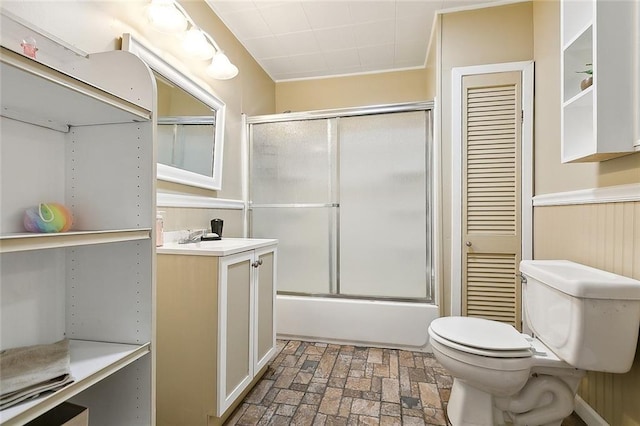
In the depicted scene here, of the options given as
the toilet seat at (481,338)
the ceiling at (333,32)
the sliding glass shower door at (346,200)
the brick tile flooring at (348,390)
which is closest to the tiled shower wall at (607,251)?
the brick tile flooring at (348,390)

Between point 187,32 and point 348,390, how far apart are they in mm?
2250

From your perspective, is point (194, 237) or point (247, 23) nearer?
point (194, 237)

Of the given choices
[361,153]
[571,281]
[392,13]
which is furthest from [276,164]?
[571,281]

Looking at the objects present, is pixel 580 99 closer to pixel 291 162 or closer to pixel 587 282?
pixel 587 282

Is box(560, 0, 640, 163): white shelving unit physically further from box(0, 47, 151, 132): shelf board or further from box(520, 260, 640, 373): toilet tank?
box(0, 47, 151, 132): shelf board

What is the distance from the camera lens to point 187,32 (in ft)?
5.88

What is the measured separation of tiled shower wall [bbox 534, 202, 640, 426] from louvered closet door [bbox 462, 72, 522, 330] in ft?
1.19

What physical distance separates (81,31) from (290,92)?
2.29 metres

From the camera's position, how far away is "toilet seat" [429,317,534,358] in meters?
1.29

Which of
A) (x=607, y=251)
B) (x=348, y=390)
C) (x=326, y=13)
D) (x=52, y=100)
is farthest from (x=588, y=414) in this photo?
(x=326, y=13)

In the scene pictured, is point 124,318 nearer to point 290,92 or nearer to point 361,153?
point 361,153

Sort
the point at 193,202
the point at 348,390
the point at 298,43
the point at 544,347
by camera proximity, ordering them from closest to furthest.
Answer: the point at 544,347, the point at 348,390, the point at 193,202, the point at 298,43

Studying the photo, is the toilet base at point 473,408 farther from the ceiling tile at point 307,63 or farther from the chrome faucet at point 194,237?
the ceiling tile at point 307,63

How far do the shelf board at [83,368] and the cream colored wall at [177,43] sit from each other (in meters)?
0.84
